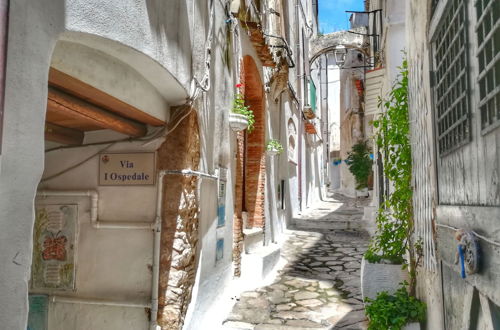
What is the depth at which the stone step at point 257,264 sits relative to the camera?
274 inches

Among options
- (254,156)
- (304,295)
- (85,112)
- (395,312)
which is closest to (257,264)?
(304,295)

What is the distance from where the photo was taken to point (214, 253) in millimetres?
5555

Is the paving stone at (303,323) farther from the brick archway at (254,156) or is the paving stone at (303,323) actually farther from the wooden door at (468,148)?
the brick archway at (254,156)

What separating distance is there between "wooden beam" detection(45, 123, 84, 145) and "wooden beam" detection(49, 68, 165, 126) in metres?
0.83

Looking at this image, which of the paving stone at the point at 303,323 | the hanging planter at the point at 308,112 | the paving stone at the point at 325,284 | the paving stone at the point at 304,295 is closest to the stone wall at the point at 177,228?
the paving stone at the point at 303,323

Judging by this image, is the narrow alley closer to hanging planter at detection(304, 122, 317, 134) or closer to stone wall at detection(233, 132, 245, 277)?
stone wall at detection(233, 132, 245, 277)

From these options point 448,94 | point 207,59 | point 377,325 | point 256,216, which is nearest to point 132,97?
point 207,59

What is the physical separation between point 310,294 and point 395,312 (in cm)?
265

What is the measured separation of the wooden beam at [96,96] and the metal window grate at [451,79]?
2697 millimetres

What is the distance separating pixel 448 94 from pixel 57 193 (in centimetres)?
422

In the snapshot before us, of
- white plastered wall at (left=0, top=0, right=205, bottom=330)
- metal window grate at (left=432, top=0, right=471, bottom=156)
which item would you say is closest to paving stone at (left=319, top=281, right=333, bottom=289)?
metal window grate at (left=432, top=0, right=471, bottom=156)

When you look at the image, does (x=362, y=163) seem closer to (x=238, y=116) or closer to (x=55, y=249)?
(x=238, y=116)

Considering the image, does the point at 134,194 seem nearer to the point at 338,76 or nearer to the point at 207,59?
the point at 207,59

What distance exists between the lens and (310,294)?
21.4 feet
